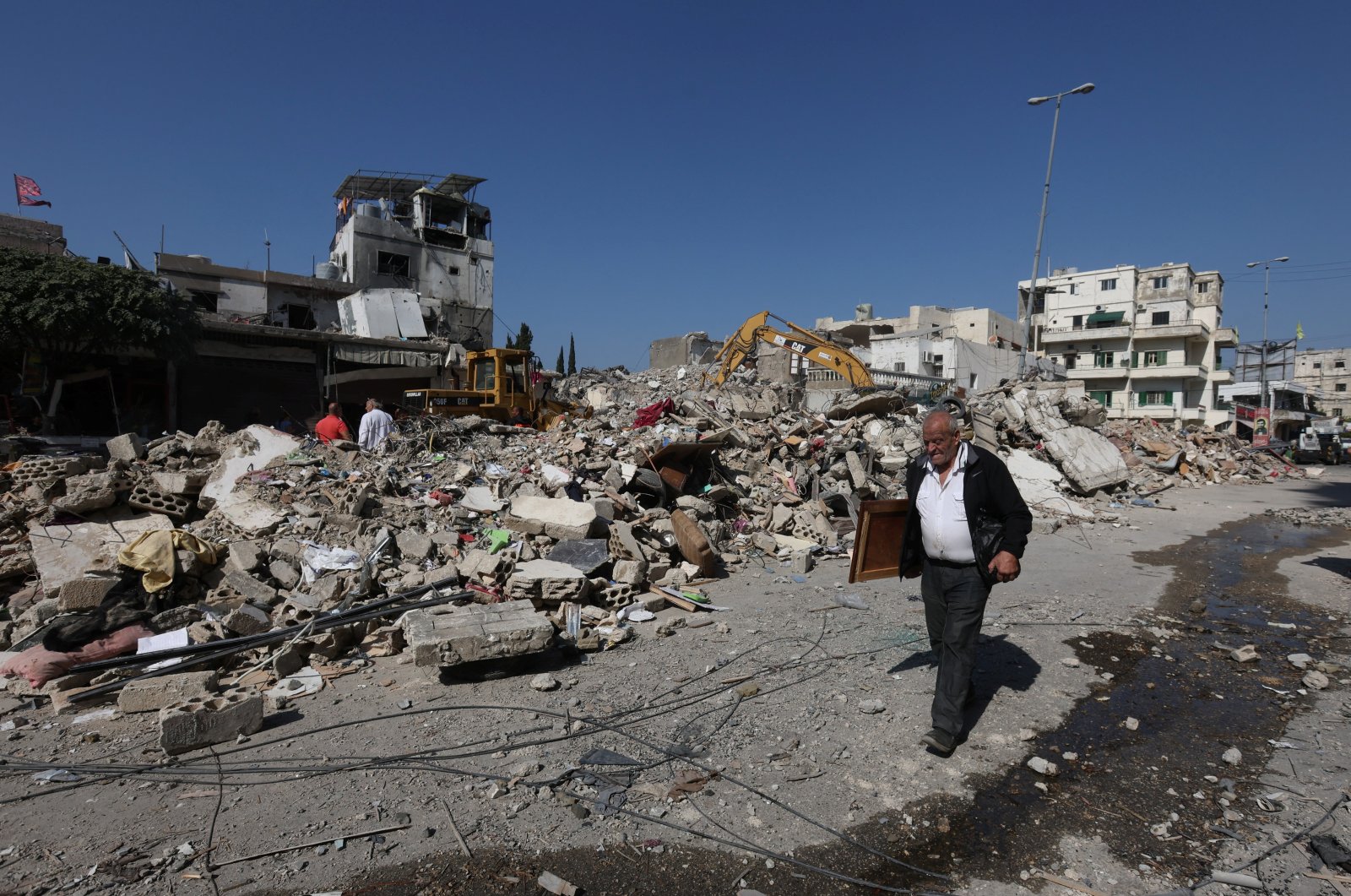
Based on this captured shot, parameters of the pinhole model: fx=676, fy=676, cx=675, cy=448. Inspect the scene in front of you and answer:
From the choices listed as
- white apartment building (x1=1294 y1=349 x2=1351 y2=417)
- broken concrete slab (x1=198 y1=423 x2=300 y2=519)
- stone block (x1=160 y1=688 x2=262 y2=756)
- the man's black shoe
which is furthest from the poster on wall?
stone block (x1=160 y1=688 x2=262 y2=756)

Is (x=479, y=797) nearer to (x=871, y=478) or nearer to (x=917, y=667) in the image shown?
(x=917, y=667)

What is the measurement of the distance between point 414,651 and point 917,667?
3.19 metres

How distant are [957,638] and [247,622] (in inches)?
194

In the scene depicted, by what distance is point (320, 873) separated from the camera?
2.48 m

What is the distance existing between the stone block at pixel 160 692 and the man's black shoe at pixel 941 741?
13.0 feet

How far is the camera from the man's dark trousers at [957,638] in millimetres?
3334

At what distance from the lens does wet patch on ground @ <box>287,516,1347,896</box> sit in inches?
96.3

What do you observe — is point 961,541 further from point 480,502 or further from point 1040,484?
point 1040,484

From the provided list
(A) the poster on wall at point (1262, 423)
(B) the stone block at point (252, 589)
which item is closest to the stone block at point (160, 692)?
(B) the stone block at point (252, 589)

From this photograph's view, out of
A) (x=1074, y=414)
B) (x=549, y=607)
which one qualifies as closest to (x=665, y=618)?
(x=549, y=607)

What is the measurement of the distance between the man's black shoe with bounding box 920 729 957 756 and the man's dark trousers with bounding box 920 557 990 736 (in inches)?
0.9

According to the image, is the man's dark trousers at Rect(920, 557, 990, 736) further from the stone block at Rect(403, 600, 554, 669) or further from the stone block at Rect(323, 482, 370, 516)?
the stone block at Rect(323, 482, 370, 516)

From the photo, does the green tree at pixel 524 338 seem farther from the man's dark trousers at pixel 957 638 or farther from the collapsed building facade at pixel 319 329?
the man's dark trousers at pixel 957 638

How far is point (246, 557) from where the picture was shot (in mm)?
6012
